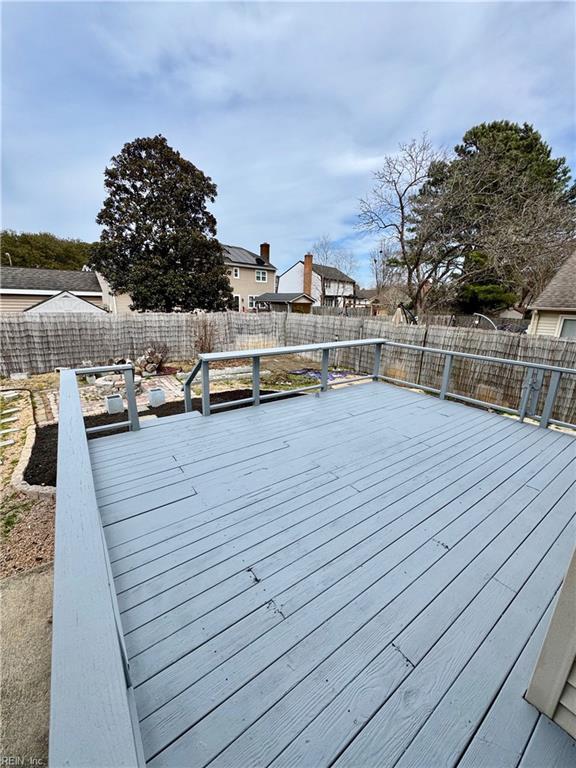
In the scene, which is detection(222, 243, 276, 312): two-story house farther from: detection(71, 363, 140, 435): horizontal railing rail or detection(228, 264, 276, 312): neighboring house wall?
detection(71, 363, 140, 435): horizontal railing rail

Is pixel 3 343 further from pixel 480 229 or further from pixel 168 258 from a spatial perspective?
pixel 480 229

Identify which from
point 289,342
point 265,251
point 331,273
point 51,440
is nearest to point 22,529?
point 51,440

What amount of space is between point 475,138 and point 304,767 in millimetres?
18797

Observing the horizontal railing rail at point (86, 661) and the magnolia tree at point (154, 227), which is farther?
the magnolia tree at point (154, 227)

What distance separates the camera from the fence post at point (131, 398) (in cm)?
297

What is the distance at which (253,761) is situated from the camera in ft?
3.10

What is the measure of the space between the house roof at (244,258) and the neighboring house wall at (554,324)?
18.4m

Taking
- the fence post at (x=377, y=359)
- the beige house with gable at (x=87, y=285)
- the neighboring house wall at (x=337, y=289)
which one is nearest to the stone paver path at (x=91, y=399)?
the fence post at (x=377, y=359)

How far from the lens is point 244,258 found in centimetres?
2436

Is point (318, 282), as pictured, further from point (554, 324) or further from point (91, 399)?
point (91, 399)

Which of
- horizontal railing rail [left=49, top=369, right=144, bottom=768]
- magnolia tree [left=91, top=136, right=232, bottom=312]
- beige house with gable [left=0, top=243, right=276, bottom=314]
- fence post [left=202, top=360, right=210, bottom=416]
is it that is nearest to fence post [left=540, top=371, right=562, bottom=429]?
fence post [left=202, top=360, right=210, bottom=416]

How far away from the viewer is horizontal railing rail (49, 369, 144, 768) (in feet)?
1.54

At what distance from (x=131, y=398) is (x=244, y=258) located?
23.5 meters

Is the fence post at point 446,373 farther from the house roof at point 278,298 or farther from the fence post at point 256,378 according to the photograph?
the house roof at point 278,298
